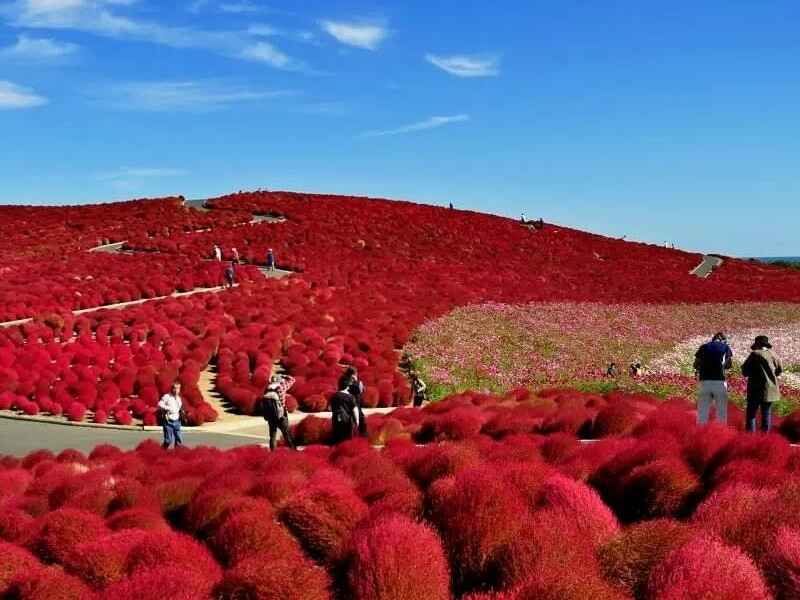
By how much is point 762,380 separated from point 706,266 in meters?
54.5

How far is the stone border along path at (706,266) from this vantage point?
59716 mm

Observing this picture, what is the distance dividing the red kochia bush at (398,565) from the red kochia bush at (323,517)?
0.89 m

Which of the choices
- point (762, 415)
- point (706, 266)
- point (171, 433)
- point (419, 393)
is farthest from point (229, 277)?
point (706, 266)

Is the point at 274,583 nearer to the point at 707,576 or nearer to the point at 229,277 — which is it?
the point at 707,576

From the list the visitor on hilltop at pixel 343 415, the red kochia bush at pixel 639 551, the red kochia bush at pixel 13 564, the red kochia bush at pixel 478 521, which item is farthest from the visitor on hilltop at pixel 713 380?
Answer: the red kochia bush at pixel 13 564

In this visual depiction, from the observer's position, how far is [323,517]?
22.7 feet

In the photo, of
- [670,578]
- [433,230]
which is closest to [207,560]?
[670,578]

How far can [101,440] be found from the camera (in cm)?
1811

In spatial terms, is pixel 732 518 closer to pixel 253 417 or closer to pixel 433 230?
pixel 253 417

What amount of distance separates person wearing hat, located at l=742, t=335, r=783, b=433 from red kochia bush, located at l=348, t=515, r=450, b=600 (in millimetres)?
8688

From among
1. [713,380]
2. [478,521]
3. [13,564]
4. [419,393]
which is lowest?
[13,564]

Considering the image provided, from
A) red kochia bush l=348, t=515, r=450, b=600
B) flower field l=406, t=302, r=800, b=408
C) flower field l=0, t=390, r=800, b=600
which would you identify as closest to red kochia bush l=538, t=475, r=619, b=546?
flower field l=0, t=390, r=800, b=600

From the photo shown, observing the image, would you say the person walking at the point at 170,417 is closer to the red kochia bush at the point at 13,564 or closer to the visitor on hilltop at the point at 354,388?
the visitor on hilltop at the point at 354,388

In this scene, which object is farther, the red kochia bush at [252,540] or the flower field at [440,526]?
the red kochia bush at [252,540]
